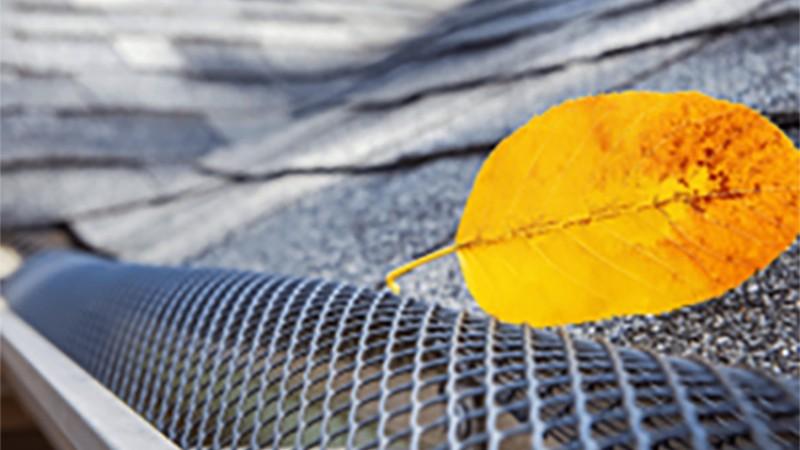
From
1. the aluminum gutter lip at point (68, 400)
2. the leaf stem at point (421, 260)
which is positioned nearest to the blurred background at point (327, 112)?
the leaf stem at point (421, 260)

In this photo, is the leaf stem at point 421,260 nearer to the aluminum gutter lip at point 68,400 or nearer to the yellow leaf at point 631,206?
the yellow leaf at point 631,206

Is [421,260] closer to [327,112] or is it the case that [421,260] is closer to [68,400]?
[68,400]

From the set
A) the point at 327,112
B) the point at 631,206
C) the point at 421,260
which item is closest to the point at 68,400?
the point at 421,260

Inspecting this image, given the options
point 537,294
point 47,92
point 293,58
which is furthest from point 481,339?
point 293,58

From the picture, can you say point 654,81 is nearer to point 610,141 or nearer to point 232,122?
point 610,141

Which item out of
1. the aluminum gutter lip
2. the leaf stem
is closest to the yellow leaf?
the leaf stem

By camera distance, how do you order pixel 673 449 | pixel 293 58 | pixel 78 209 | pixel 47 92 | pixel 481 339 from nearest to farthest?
pixel 673 449 < pixel 481 339 < pixel 78 209 < pixel 47 92 < pixel 293 58
